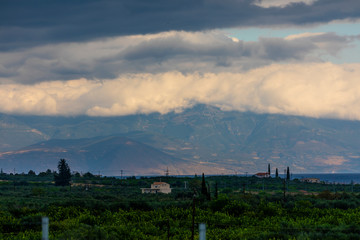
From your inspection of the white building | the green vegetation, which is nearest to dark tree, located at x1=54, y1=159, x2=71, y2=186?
the white building

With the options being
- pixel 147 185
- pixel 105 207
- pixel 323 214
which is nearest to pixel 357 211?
pixel 323 214

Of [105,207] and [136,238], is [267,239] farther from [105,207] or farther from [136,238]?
[105,207]

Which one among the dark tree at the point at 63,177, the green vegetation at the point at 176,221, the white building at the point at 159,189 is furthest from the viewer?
the dark tree at the point at 63,177

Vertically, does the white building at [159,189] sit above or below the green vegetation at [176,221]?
above

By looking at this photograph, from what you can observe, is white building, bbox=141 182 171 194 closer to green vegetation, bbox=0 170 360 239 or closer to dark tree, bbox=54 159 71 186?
dark tree, bbox=54 159 71 186

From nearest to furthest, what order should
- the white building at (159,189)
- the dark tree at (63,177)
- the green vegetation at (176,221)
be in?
1. the green vegetation at (176,221)
2. the white building at (159,189)
3. the dark tree at (63,177)

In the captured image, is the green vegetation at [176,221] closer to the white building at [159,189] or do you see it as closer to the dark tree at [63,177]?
the white building at [159,189]

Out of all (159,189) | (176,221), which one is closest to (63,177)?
(159,189)

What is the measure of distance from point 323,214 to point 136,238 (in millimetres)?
28015

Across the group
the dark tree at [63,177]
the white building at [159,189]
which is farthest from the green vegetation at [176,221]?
the dark tree at [63,177]

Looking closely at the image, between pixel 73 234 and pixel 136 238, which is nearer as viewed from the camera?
pixel 73 234

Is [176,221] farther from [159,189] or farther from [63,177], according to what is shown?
[63,177]

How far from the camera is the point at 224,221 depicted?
6362 cm

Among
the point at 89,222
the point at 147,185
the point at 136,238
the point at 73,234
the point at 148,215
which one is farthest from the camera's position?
the point at 147,185
